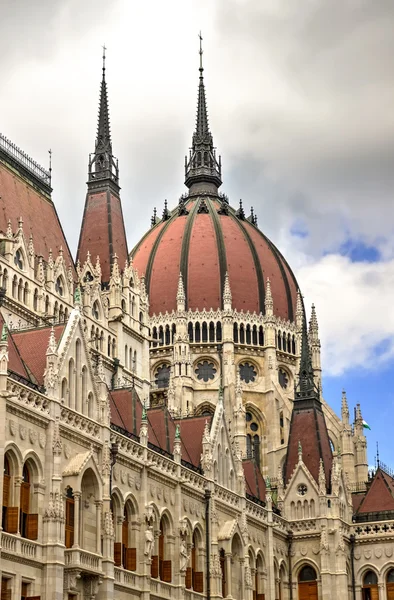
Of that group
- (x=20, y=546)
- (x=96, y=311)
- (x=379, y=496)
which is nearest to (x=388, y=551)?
(x=379, y=496)

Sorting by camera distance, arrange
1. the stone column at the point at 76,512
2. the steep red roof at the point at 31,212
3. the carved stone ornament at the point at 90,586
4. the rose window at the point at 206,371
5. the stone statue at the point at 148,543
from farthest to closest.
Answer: the rose window at the point at 206,371, the steep red roof at the point at 31,212, the stone statue at the point at 148,543, the carved stone ornament at the point at 90,586, the stone column at the point at 76,512

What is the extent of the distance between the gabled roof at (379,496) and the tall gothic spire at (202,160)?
4589 cm

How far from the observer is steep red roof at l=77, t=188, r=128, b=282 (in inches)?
3034

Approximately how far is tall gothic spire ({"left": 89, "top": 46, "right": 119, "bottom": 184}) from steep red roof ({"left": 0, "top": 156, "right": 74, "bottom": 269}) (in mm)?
7732

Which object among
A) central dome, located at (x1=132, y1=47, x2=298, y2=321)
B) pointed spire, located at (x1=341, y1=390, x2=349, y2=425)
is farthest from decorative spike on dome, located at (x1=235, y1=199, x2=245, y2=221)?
pointed spire, located at (x1=341, y1=390, x2=349, y2=425)

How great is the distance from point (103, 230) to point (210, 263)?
33.0 metres

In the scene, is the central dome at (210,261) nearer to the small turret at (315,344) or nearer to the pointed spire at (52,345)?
the small turret at (315,344)

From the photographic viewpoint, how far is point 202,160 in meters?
121

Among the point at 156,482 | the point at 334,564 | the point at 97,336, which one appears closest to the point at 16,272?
the point at 97,336

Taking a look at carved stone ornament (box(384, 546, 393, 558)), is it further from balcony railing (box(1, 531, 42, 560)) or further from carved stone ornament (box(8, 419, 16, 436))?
carved stone ornament (box(8, 419, 16, 436))

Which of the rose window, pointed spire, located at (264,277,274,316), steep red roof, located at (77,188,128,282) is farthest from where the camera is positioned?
pointed spire, located at (264,277,274,316)

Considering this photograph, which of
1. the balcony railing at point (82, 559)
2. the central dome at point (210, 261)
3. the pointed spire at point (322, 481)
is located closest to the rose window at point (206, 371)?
the central dome at point (210, 261)

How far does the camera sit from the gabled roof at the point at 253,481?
74812 millimetres

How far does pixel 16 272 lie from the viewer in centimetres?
→ 6228
